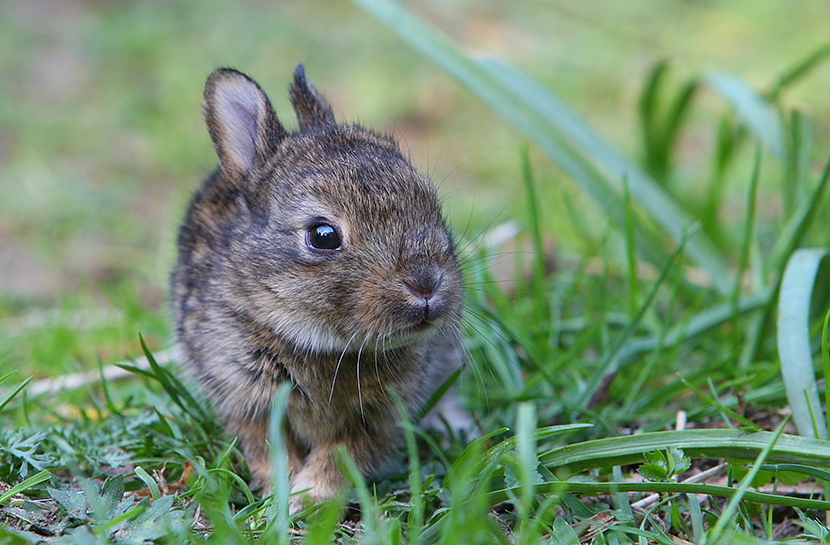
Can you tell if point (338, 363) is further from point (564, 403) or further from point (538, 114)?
point (538, 114)

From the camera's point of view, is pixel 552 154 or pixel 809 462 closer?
pixel 809 462

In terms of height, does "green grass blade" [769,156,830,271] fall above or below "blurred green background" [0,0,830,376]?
below

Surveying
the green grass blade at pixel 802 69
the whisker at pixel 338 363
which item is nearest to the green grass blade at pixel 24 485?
the whisker at pixel 338 363

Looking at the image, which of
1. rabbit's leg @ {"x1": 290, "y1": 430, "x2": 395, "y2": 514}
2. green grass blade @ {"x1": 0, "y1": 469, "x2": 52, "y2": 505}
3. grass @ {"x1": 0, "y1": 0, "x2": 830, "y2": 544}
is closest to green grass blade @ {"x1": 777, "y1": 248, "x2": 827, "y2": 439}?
grass @ {"x1": 0, "y1": 0, "x2": 830, "y2": 544}

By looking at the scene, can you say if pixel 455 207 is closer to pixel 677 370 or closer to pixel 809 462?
pixel 677 370

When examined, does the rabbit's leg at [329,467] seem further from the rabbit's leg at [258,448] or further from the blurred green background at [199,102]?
the blurred green background at [199,102]

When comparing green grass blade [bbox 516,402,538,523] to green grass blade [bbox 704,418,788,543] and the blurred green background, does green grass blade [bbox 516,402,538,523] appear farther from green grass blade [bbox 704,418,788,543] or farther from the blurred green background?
the blurred green background

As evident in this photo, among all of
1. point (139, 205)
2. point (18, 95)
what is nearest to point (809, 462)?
point (139, 205)
